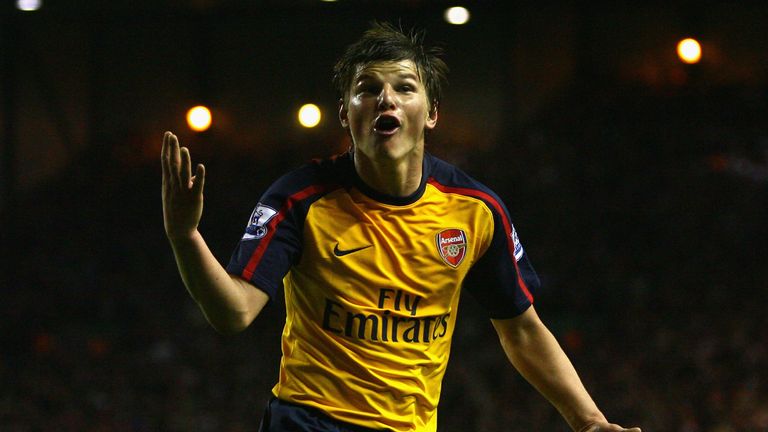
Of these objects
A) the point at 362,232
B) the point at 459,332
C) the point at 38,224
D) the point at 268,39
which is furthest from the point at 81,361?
the point at 362,232

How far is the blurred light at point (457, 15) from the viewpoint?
1648cm

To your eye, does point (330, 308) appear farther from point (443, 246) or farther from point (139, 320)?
point (139, 320)

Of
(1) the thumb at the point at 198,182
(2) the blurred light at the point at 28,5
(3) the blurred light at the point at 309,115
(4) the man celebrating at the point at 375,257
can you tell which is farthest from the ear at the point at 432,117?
(2) the blurred light at the point at 28,5

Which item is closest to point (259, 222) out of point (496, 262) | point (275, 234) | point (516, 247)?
point (275, 234)

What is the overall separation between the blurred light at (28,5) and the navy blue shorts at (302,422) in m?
13.4

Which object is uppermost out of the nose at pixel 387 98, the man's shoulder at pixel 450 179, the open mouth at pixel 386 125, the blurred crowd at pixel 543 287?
the nose at pixel 387 98

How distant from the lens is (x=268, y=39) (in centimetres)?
1738

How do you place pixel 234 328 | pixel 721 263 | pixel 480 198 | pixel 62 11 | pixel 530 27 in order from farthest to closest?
pixel 530 27
pixel 62 11
pixel 721 263
pixel 480 198
pixel 234 328

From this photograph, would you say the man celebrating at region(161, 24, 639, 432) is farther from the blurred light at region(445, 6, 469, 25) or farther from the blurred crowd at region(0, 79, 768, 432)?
the blurred light at region(445, 6, 469, 25)

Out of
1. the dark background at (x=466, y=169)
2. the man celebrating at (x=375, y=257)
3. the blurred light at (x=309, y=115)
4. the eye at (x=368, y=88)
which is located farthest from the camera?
the blurred light at (x=309, y=115)

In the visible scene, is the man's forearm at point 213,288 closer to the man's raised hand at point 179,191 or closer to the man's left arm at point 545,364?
the man's raised hand at point 179,191

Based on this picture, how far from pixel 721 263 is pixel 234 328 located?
452 inches

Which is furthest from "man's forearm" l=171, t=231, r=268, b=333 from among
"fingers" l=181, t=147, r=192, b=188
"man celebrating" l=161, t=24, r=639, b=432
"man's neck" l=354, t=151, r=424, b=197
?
"man's neck" l=354, t=151, r=424, b=197

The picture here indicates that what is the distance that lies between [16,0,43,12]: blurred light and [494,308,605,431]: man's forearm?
13.3m
